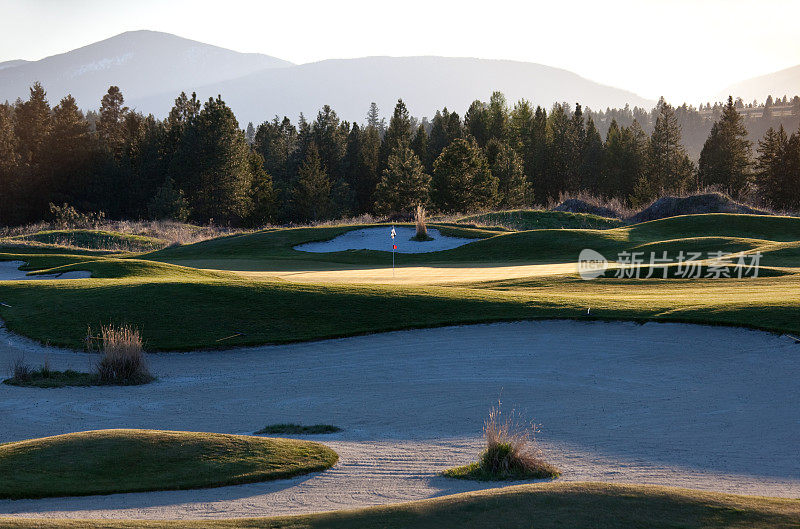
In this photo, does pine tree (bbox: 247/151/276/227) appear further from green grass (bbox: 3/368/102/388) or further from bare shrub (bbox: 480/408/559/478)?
bare shrub (bbox: 480/408/559/478)

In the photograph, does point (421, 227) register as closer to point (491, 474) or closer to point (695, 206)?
point (695, 206)

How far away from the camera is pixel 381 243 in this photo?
3788 cm

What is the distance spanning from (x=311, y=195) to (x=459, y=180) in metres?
25.4

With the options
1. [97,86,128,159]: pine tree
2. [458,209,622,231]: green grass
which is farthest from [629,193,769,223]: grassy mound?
[97,86,128,159]: pine tree

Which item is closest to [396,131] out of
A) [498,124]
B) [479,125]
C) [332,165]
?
[332,165]

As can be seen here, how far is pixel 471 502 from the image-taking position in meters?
5.91

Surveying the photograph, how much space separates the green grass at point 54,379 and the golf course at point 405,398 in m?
0.15

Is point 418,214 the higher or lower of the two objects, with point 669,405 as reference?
higher

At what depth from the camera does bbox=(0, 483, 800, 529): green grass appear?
17.6 feet

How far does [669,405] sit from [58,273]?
2053 cm

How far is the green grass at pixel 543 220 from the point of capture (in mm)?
49906

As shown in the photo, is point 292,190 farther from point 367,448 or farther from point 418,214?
point 367,448

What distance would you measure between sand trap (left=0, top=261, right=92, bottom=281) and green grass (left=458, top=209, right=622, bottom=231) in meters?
29.1

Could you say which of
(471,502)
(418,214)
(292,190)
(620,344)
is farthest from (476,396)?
(292,190)
